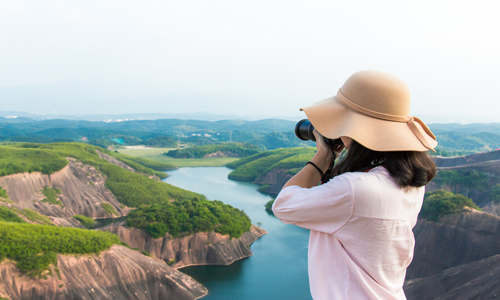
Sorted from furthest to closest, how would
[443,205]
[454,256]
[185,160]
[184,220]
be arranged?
[185,160] < [184,220] < [443,205] < [454,256]

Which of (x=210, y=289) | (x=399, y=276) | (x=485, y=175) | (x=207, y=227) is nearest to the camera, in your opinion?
(x=399, y=276)

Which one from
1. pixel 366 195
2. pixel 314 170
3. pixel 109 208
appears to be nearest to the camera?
pixel 366 195

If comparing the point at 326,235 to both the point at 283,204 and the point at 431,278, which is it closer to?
the point at 283,204

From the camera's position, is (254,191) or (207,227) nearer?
(207,227)

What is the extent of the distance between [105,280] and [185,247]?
7.13m

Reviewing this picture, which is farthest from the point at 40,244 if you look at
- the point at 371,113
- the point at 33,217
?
the point at 371,113

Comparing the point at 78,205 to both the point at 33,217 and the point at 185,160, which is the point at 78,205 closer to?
the point at 33,217

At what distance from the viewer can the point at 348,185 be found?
158 cm

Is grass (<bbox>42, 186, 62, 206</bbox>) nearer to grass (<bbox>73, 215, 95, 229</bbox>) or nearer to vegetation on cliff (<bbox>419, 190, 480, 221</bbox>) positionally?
grass (<bbox>73, 215, 95, 229</bbox>)

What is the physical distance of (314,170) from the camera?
1897 mm

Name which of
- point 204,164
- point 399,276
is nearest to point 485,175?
point 399,276

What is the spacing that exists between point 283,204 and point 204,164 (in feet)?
222

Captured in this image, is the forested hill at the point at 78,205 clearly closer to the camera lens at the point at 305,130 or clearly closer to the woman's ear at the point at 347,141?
the camera lens at the point at 305,130

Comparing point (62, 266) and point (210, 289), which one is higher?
point (62, 266)
